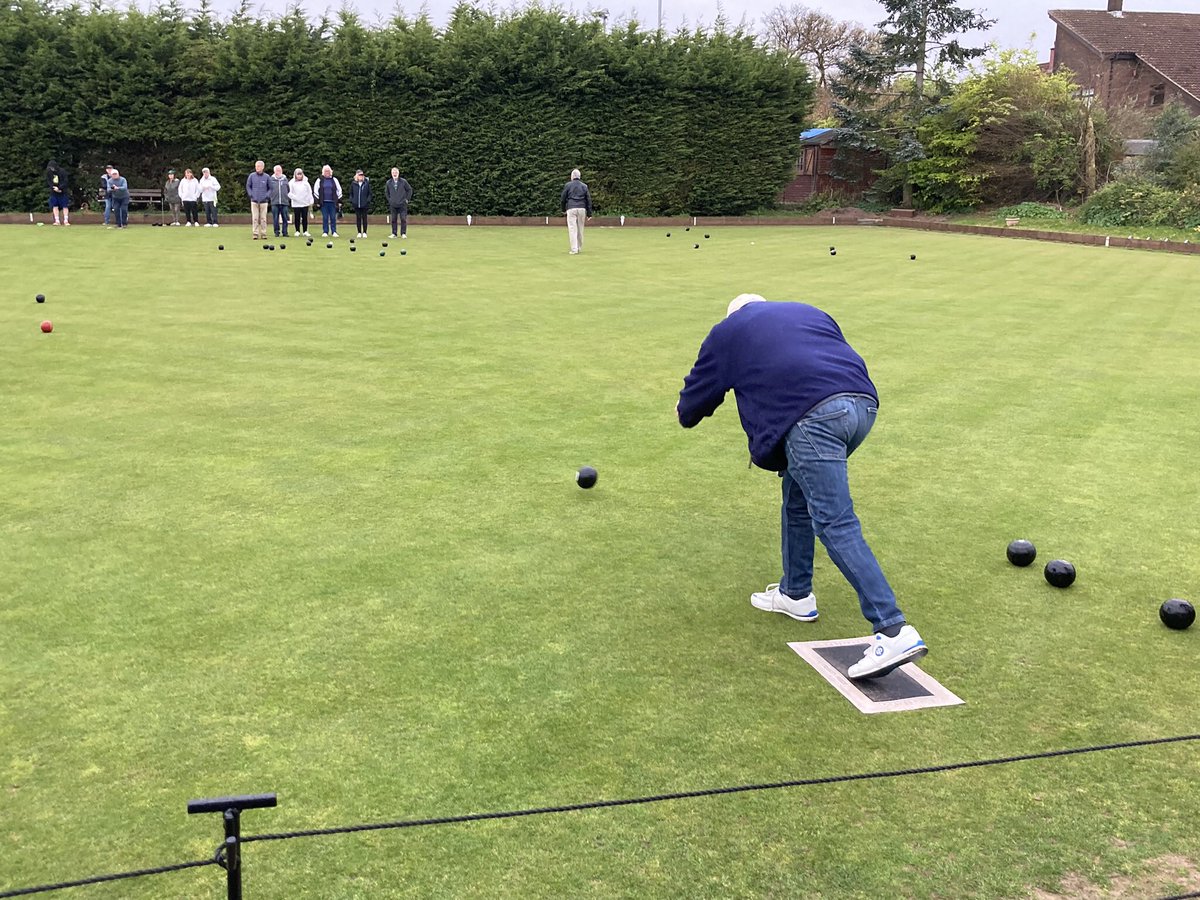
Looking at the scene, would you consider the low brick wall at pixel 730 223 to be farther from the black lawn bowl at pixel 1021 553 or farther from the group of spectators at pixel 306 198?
the black lawn bowl at pixel 1021 553

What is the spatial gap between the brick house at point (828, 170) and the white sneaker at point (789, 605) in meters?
40.9

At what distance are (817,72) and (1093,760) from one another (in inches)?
2991

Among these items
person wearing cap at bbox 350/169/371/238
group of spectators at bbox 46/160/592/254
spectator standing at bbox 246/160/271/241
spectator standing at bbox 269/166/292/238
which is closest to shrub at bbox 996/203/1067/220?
group of spectators at bbox 46/160/592/254

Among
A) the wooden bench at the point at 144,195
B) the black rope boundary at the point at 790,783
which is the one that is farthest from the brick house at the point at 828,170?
the black rope boundary at the point at 790,783

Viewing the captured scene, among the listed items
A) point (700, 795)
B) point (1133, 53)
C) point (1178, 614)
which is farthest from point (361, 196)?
point (1133, 53)

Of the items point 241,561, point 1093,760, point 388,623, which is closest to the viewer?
point 1093,760

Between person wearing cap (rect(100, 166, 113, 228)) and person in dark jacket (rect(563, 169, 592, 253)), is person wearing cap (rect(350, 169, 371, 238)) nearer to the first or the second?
person in dark jacket (rect(563, 169, 592, 253))

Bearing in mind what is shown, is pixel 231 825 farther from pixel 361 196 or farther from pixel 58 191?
pixel 58 191

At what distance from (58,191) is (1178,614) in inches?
1375

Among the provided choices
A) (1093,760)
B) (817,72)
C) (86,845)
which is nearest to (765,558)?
(1093,760)

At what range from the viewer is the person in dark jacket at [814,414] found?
4473 millimetres

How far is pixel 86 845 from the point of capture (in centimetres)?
333

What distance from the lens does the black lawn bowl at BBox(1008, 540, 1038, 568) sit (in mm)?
5895

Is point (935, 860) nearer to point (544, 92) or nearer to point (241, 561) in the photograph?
point (241, 561)
